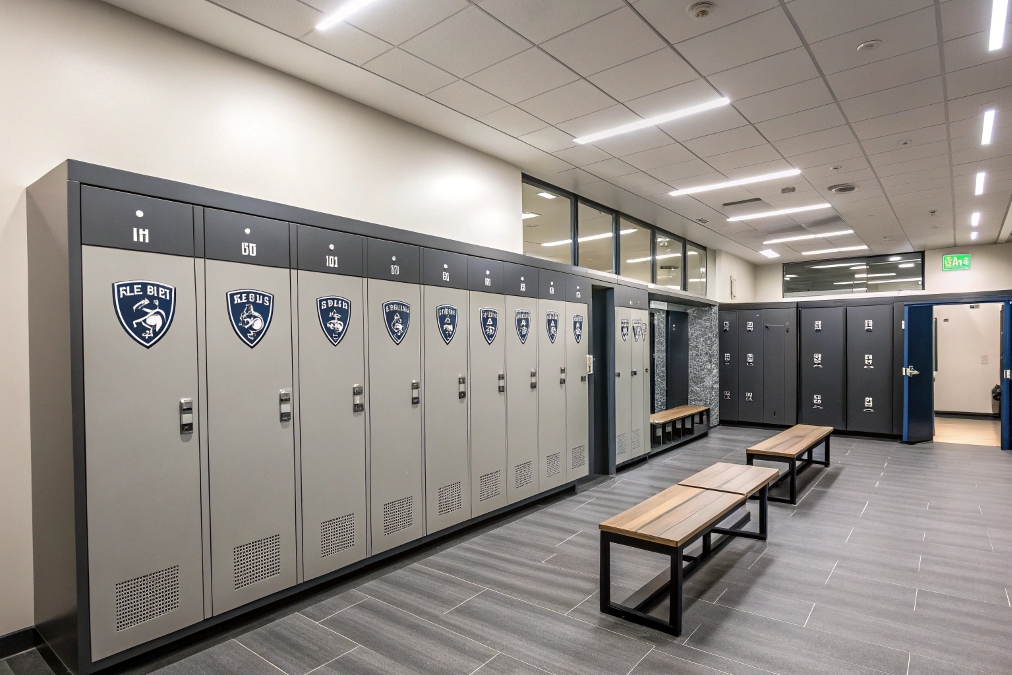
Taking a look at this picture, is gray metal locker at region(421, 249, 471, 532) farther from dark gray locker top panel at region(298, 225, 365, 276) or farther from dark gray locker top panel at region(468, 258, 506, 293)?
dark gray locker top panel at region(298, 225, 365, 276)

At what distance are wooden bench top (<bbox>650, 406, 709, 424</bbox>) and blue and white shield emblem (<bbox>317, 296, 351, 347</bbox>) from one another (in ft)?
16.7

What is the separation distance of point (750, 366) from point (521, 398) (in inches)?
256

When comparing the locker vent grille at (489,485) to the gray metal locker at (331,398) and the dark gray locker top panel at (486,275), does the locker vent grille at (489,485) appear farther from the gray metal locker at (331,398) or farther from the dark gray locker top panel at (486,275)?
the dark gray locker top panel at (486,275)

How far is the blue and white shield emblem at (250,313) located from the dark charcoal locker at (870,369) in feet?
30.0

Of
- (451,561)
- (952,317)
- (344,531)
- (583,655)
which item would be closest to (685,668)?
(583,655)

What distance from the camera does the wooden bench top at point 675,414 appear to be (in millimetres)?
7438

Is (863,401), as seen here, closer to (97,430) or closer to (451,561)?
(451,561)

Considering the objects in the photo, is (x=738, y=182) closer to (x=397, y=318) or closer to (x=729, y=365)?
(x=397, y=318)

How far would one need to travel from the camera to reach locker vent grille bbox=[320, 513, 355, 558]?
320 cm

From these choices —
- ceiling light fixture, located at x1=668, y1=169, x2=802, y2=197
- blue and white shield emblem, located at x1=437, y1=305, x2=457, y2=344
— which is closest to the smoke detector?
blue and white shield emblem, located at x1=437, y1=305, x2=457, y2=344

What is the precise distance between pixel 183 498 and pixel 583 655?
2.03 m

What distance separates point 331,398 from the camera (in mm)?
3250

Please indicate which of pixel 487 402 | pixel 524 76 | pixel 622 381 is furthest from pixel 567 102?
pixel 622 381

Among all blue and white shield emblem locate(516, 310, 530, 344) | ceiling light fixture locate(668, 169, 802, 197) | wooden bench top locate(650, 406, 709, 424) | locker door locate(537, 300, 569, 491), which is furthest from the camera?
wooden bench top locate(650, 406, 709, 424)
